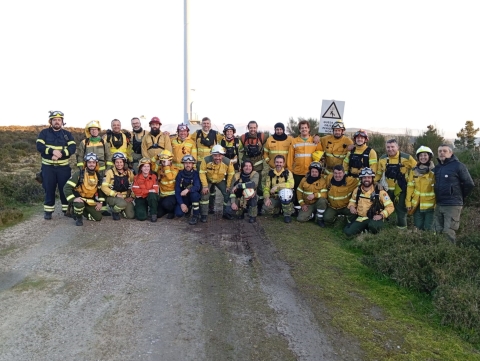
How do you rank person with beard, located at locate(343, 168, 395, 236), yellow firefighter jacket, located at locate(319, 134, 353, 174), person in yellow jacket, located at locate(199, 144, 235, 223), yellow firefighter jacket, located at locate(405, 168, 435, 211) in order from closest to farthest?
yellow firefighter jacket, located at locate(405, 168, 435, 211)
person with beard, located at locate(343, 168, 395, 236)
person in yellow jacket, located at locate(199, 144, 235, 223)
yellow firefighter jacket, located at locate(319, 134, 353, 174)

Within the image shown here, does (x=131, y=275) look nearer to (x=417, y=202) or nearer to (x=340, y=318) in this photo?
(x=340, y=318)

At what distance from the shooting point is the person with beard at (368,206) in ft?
26.8

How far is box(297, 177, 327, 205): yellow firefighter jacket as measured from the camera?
942 cm

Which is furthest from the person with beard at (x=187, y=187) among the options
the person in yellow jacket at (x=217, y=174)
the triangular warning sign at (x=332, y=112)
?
the triangular warning sign at (x=332, y=112)

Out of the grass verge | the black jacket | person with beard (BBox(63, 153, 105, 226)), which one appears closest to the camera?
the grass verge

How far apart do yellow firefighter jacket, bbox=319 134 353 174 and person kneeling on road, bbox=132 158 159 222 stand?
14.0ft

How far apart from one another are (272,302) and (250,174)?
4.99 meters

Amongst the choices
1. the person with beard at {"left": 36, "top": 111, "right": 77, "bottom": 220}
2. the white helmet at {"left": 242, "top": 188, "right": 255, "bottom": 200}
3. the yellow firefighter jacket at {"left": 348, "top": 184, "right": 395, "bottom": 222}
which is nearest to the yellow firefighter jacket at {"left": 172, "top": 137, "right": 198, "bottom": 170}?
the white helmet at {"left": 242, "top": 188, "right": 255, "bottom": 200}

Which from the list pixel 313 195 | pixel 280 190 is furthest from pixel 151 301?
pixel 313 195

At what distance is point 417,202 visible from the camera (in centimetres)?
793

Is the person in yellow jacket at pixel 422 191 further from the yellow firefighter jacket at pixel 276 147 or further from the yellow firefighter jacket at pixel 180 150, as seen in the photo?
the yellow firefighter jacket at pixel 180 150

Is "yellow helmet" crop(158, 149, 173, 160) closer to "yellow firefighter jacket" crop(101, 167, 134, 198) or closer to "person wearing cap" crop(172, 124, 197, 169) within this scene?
"person wearing cap" crop(172, 124, 197, 169)

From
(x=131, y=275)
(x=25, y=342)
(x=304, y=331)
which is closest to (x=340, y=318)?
(x=304, y=331)

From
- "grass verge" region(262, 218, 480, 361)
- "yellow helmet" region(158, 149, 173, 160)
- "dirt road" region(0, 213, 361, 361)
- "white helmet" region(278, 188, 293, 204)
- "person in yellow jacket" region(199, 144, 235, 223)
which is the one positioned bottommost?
"grass verge" region(262, 218, 480, 361)
